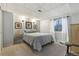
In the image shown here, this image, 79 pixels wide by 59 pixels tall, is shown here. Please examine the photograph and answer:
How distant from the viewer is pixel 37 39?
137 cm

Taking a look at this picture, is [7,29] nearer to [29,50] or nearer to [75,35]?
[29,50]

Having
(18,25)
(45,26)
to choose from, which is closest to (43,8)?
(45,26)

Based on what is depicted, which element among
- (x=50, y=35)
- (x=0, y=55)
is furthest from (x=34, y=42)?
(x=0, y=55)

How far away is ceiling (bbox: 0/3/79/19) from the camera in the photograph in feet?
4.34

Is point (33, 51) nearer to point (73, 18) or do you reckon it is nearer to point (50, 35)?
point (50, 35)

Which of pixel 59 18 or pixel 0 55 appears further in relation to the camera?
pixel 59 18

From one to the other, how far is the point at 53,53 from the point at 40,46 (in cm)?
20

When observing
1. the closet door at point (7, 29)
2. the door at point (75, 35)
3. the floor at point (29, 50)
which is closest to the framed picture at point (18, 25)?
the closet door at point (7, 29)

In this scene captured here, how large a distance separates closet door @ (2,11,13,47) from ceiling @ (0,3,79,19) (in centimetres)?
9

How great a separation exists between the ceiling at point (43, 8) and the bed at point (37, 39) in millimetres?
285

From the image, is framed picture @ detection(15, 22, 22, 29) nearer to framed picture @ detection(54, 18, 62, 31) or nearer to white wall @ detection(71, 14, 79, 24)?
framed picture @ detection(54, 18, 62, 31)

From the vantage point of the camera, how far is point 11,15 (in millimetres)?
1370

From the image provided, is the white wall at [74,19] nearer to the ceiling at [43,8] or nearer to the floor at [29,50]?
the ceiling at [43,8]

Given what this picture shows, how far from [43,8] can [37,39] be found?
44 cm
